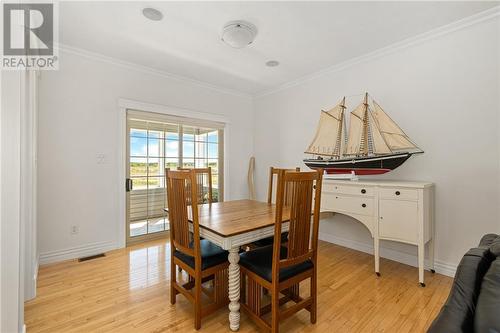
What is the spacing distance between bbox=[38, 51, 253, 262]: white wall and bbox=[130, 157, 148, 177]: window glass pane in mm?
215

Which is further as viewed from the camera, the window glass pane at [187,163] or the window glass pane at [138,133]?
the window glass pane at [187,163]

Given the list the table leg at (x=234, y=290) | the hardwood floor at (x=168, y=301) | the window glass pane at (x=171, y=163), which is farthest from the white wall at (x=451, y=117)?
the window glass pane at (x=171, y=163)

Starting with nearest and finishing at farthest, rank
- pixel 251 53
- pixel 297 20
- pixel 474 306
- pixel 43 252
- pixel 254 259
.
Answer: pixel 474 306
pixel 254 259
pixel 297 20
pixel 43 252
pixel 251 53

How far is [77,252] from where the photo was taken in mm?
2871

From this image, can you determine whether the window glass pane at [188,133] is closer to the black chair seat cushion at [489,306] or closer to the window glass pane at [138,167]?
the window glass pane at [138,167]

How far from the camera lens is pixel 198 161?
411cm

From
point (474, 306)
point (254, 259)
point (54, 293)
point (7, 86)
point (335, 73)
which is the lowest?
point (54, 293)

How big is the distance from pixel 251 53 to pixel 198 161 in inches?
78.6

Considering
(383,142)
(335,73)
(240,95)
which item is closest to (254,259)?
(383,142)

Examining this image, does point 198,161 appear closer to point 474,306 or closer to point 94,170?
point 94,170

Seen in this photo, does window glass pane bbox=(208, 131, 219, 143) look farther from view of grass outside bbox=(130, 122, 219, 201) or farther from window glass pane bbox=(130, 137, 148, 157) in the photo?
window glass pane bbox=(130, 137, 148, 157)

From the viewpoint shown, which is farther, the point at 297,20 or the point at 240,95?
the point at 240,95

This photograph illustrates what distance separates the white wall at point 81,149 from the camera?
2.71m

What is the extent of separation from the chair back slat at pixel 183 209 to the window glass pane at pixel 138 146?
191cm
